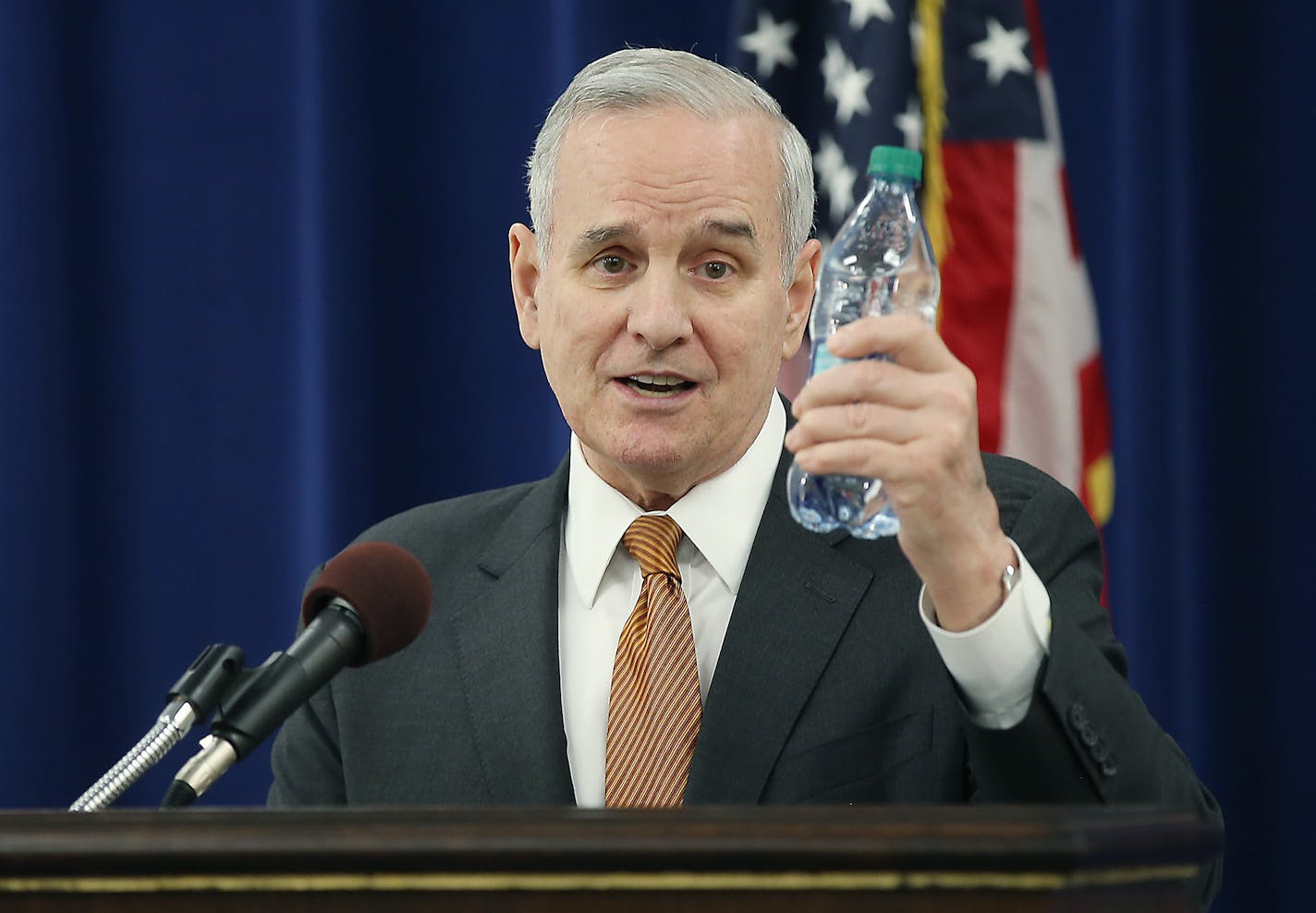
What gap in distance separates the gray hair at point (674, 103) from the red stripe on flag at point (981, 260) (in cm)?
94

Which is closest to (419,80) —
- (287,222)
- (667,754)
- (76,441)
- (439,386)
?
(287,222)

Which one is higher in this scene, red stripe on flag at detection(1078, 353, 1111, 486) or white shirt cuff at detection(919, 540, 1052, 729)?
white shirt cuff at detection(919, 540, 1052, 729)

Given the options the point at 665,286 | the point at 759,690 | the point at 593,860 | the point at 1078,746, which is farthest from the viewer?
the point at 665,286

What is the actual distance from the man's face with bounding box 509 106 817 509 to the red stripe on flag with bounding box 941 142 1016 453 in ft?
3.45

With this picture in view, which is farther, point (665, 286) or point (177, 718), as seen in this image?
point (665, 286)

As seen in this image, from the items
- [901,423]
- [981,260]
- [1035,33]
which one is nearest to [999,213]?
[981,260]

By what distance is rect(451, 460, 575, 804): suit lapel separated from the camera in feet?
6.48

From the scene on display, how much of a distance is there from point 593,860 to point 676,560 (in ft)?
3.68

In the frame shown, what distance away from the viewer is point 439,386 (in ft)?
11.8

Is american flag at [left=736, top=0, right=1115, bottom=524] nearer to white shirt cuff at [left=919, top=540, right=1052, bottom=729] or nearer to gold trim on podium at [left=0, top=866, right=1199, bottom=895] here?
white shirt cuff at [left=919, top=540, right=1052, bottom=729]

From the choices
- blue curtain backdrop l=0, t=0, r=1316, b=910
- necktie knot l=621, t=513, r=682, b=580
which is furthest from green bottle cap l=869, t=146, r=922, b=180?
blue curtain backdrop l=0, t=0, r=1316, b=910


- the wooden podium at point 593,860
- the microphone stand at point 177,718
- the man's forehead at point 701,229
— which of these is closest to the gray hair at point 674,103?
the man's forehead at point 701,229

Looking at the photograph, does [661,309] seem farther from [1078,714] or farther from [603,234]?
[1078,714]

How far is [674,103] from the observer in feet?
6.94
